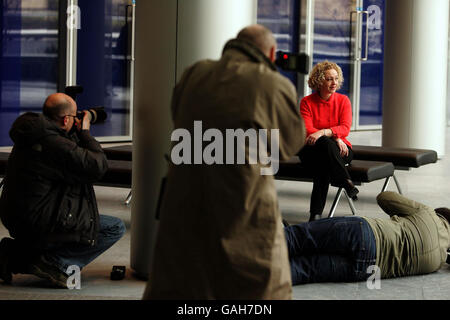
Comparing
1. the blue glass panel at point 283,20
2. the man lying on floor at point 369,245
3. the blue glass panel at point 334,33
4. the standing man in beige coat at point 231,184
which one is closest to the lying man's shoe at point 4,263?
the man lying on floor at point 369,245

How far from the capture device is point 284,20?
15047 millimetres

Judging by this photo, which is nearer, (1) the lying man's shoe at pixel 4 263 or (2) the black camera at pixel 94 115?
(1) the lying man's shoe at pixel 4 263

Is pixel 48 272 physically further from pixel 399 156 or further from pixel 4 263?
pixel 399 156

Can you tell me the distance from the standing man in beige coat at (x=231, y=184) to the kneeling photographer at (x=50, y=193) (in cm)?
136

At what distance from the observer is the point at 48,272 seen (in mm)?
4582

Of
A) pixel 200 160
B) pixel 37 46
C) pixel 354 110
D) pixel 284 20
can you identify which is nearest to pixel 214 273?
pixel 200 160

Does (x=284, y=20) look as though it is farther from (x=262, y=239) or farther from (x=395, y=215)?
(x=262, y=239)

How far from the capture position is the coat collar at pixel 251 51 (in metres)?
3.13

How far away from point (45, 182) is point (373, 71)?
13.0 m

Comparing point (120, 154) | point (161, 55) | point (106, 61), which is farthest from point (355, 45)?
point (161, 55)

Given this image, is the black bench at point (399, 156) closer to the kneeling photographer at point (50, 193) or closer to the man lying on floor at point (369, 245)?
the man lying on floor at point (369, 245)

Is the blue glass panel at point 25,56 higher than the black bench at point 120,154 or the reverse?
higher
